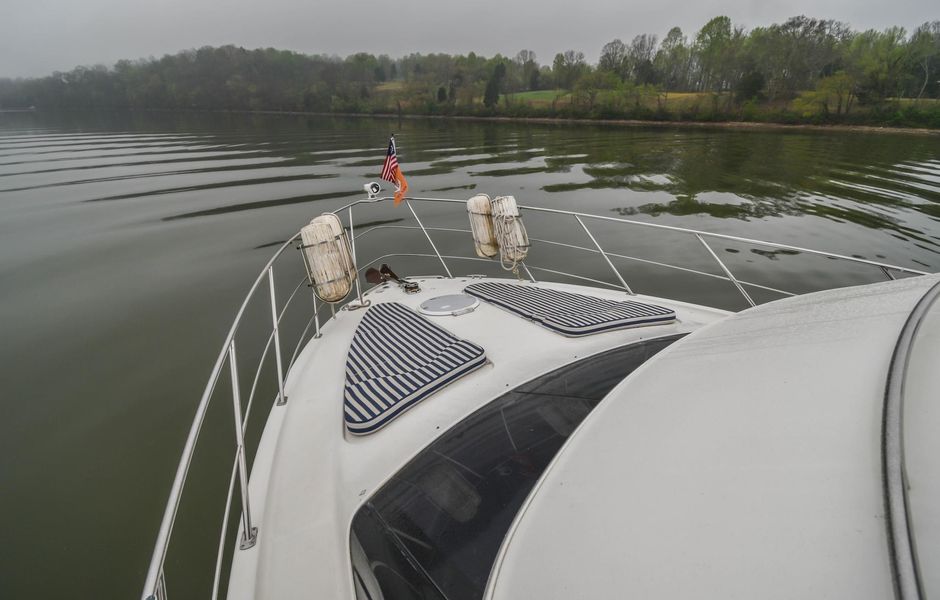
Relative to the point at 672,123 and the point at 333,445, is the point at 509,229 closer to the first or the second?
the point at 333,445

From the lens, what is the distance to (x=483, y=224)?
14.9ft

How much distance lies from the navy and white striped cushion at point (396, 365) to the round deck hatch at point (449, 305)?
0.19m

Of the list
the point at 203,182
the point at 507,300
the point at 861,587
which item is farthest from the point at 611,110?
the point at 861,587

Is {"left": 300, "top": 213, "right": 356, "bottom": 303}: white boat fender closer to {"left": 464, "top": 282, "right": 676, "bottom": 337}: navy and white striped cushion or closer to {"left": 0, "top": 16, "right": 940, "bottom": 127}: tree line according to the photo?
{"left": 464, "top": 282, "right": 676, "bottom": 337}: navy and white striped cushion

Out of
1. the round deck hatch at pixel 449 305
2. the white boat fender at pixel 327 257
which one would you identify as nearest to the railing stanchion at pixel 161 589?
the round deck hatch at pixel 449 305

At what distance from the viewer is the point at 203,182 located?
44.0 ft

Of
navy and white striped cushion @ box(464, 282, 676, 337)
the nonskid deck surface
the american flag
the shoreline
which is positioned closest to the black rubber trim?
the nonskid deck surface

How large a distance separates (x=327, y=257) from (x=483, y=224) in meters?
1.80

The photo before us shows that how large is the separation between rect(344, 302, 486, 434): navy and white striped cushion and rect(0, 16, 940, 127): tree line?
143 ft

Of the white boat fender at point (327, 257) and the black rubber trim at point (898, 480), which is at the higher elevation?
the black rubber trim at point (898, 480)

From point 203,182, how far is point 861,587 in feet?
54.1

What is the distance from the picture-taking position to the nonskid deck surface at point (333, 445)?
156cm

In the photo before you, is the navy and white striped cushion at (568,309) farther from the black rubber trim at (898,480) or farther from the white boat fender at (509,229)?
the black rubber trim at (898,480)

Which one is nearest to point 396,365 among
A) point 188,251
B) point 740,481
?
point 740,481
